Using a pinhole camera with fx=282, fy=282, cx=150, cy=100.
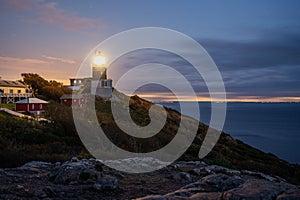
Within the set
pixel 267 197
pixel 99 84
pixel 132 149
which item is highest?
pixel 99 84

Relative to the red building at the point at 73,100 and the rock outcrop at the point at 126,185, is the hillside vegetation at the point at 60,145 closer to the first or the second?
the rock outcrop at the point at 126,185

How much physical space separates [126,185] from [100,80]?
43.9 meters

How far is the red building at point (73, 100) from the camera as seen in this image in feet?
136

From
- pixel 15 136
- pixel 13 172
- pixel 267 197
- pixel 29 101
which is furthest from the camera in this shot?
pixel 29 101

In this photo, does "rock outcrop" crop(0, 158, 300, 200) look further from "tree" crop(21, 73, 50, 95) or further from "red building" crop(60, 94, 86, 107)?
"tree" crop(21, 73, 50, 95)

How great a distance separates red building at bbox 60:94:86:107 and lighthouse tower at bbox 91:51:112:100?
7.88 meters

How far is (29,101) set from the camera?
105 ft

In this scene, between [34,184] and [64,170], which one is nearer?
[34,184]

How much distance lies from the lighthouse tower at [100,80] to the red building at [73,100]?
7.88 m

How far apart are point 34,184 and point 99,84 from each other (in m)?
44.5

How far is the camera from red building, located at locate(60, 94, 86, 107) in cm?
A: 4134

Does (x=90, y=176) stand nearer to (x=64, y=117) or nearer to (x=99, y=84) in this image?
(x=64, y=117)

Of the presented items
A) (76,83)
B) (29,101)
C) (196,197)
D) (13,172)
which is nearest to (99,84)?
(76,83)

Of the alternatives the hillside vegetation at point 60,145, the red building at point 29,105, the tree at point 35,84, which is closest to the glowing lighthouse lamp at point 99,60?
the tree at point 35,84
